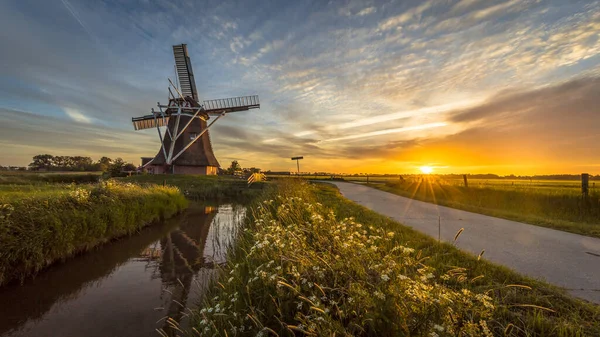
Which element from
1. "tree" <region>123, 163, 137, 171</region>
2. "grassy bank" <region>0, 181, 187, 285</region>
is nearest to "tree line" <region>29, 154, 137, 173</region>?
"tree" <region>123, 163, 137, 171</region>

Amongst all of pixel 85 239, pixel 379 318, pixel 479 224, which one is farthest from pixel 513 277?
pixel 85 239

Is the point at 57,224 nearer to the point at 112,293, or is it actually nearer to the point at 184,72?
the point at 112,293

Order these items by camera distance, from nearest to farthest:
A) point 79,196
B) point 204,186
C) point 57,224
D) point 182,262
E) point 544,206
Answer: point 57,224, point 182,262, point 79,196, point 544,206, point 204,186

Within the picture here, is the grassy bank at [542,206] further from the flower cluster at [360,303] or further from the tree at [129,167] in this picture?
the tree at [129,167]

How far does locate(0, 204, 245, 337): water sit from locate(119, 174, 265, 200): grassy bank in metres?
18.4

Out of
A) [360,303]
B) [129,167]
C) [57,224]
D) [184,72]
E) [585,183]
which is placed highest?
[184,72]

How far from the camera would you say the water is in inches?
210

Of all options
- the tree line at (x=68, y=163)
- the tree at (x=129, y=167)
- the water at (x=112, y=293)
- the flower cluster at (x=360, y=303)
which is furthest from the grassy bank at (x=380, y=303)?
the tree line at (x=68, y=163)

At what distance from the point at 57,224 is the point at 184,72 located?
33.8 metres

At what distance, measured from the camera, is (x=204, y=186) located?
31.0m

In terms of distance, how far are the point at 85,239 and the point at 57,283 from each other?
255 cm

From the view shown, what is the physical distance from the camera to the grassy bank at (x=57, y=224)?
6868 millimetres

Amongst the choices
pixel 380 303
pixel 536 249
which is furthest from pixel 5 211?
pixel 536 249

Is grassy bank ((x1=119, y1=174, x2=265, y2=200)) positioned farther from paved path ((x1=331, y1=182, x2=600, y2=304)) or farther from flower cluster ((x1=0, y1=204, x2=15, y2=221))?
paved path ((x1=331, y1=182, x2=600, y2=304))
